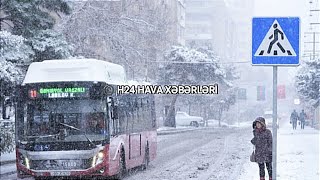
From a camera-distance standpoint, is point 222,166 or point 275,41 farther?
point 222,166

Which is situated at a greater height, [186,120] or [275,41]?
[275,41]

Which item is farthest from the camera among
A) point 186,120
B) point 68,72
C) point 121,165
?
point 186,120

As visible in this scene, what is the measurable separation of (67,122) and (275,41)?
8.62 m

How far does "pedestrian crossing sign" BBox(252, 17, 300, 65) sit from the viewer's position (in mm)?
9320

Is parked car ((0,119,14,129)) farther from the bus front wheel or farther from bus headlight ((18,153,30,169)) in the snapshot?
bus headlight ((18,153,30,169))

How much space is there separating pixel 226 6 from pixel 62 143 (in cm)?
10576

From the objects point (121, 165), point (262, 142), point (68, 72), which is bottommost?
point (121, 165)

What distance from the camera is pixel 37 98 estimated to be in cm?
1730

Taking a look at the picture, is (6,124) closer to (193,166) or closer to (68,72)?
(193,166)

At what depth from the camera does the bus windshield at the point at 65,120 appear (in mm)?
16953

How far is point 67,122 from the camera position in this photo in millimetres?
17047

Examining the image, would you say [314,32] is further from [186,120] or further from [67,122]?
[67,122]

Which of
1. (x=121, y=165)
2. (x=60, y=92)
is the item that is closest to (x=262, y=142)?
(x=60, y=92)

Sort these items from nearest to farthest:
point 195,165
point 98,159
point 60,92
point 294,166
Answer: point 98,159
point 60,92
point 294,166
point 195,165
